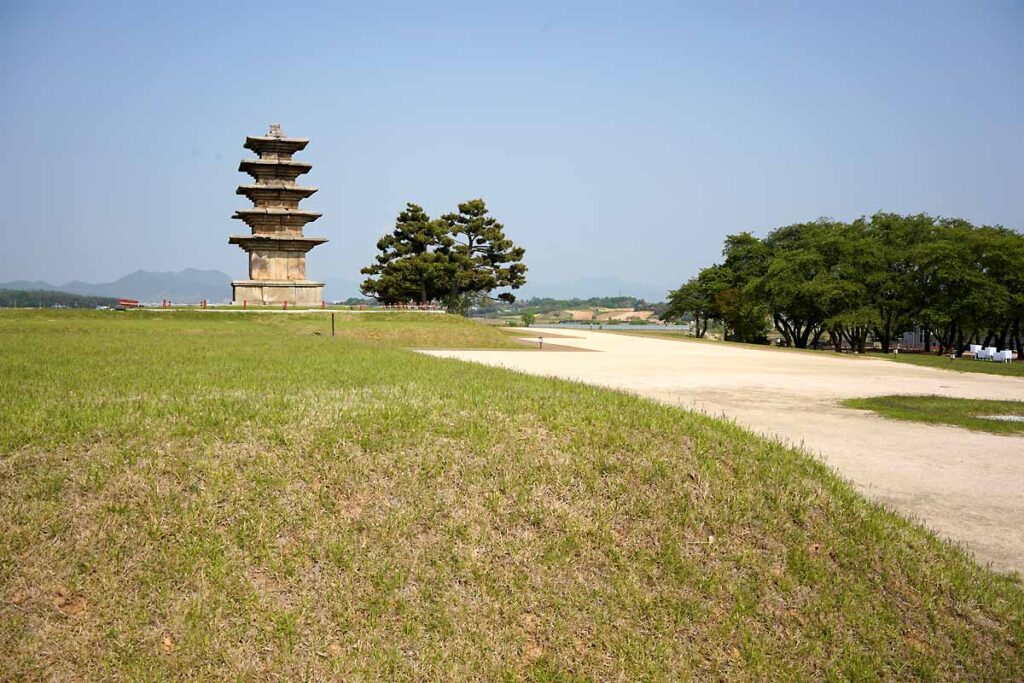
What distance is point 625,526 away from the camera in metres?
7.17

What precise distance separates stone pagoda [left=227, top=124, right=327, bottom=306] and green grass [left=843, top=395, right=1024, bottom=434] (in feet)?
150

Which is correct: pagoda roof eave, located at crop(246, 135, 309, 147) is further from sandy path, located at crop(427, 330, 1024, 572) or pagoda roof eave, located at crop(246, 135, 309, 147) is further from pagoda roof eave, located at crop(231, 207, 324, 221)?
sandy path, located at crop(427, 330, 1024, 572)

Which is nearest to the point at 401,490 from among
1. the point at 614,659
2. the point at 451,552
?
the point at 451,552

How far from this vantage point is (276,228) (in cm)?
5759

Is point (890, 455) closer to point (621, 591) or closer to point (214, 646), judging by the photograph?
point (621, 591)

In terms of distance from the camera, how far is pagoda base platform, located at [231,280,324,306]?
55.9 m

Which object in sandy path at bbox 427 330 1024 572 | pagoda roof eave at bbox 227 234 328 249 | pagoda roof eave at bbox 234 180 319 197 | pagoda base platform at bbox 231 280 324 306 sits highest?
pagoda roof eave at bbox 234 180 319 197

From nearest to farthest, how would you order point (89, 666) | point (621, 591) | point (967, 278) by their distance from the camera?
point (89, 666) < point (621, 591) < point (967, 278)

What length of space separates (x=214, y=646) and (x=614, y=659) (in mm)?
3129

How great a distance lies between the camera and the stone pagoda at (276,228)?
185ft

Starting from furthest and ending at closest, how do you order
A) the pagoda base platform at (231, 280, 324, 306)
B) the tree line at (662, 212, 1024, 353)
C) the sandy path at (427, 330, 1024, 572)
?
the pagoda base platform at (231, 280, 324, 306)
the tree line at (662, 212, 1024, 353)
the sandy path at (427, 330, 1024, 572)

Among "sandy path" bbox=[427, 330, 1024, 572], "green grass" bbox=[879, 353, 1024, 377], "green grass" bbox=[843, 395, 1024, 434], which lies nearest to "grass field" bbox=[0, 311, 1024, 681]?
"sandy path" bbox=[427, 330, 1024, 572]

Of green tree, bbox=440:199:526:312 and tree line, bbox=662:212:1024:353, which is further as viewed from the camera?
green tree, bbox=440:199:526:312

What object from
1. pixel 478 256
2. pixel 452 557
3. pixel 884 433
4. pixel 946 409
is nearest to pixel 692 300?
pixel 478 256
